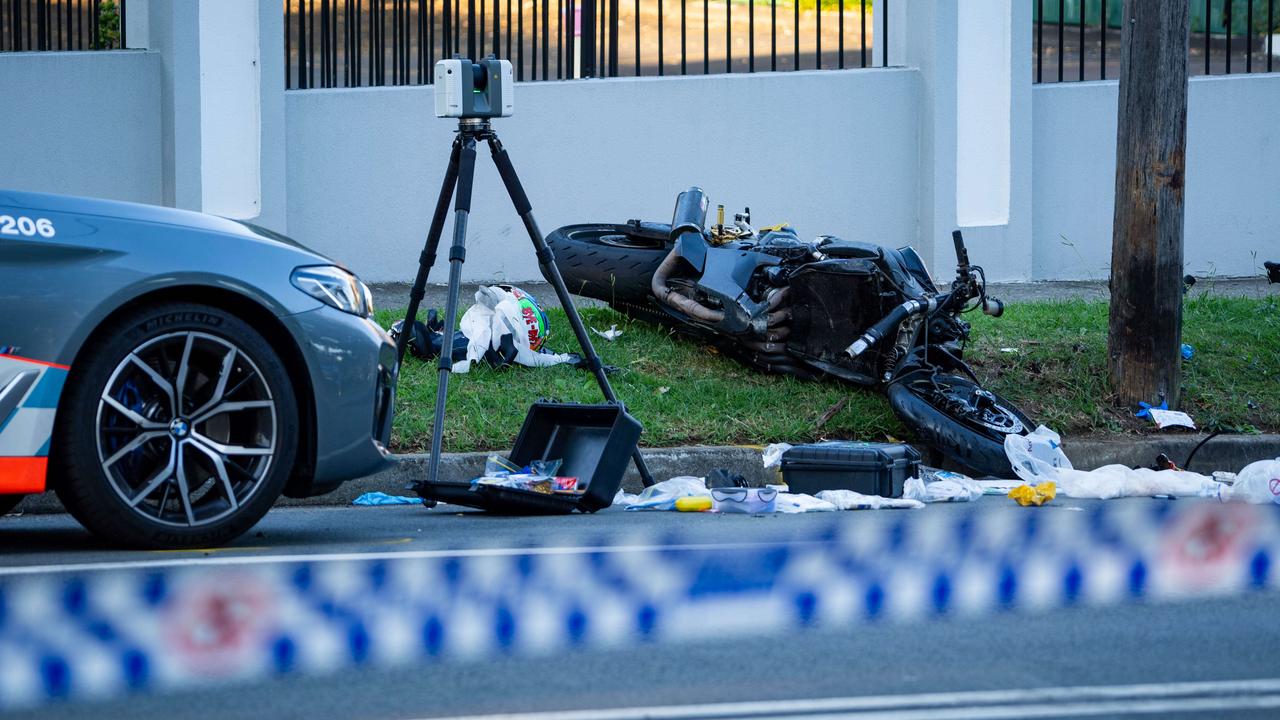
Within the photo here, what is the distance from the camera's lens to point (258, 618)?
4793 mm

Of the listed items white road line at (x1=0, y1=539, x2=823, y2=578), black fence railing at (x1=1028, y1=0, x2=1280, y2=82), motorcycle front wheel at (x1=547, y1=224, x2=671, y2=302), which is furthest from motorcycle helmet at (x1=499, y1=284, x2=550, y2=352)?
black fence railing at (x1=1028, y1=0, x2=1280, y2=82)

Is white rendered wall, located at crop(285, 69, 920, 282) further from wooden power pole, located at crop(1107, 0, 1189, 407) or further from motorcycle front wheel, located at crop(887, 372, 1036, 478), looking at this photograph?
motorcycle front wheel, located at crop(887, 372, 1036, 478)

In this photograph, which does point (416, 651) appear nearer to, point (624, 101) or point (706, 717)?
point (706, 717)

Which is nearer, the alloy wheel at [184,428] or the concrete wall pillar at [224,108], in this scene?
the alloy wheel at [184,428]

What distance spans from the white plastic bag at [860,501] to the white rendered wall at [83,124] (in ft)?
24.1

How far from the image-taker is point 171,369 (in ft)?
18.8

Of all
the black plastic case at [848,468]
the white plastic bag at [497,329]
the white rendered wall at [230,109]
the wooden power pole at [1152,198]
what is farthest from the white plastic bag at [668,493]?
the white rendered wall at [230,109]

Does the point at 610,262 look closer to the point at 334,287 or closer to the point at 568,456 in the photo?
the point at 568,456

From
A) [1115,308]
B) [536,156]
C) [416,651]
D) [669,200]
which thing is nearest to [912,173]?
[669,200]

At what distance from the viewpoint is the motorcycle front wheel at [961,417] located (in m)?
8.30

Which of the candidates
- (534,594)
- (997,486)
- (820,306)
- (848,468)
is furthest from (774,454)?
(534,594)

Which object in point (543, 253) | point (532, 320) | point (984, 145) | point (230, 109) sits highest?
point (230, 109)

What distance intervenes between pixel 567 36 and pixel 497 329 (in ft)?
16.1

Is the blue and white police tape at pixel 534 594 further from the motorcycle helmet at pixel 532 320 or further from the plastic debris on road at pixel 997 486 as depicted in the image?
the motorcycle helmet at pixel 532 320
